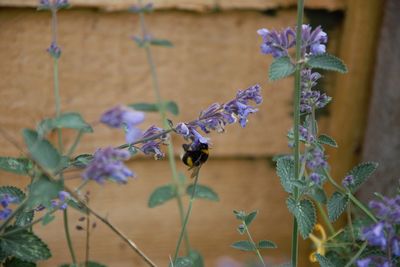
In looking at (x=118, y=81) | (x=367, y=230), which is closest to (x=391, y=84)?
(x=118, y=81)

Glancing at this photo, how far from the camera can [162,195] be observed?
164 cm

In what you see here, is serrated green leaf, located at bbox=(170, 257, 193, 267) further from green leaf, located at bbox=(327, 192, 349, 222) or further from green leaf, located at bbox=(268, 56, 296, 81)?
green leaf, located at bbox=(268, 56, 296, 81)

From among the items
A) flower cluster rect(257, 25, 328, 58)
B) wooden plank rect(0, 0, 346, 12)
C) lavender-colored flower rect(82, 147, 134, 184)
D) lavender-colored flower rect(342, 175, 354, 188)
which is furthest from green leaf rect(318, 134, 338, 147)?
wooden plank rect(0, 0, 346, 12)

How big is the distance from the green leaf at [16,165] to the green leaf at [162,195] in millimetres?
643

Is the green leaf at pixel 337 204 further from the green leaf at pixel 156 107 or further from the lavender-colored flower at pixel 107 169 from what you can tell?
the green leaf at pixel 156 107

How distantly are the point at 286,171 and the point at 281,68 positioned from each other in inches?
7.3

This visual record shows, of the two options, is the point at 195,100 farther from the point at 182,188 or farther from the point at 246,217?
the point at 246,217

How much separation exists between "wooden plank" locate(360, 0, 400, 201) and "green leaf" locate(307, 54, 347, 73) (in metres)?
0.98

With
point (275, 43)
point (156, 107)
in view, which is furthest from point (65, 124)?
point (156, 107)

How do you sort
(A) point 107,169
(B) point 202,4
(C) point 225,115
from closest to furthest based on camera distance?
(A) point 107,169, (C) point 225,115, (B) point 202,4

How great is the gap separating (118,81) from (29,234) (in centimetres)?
98

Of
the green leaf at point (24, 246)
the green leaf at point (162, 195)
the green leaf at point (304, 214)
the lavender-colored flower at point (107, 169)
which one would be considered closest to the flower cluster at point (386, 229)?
the green leaf at point (304, 214)

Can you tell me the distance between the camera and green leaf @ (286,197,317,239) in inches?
37.4

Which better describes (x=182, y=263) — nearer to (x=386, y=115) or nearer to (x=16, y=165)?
(x=16, y=165)
